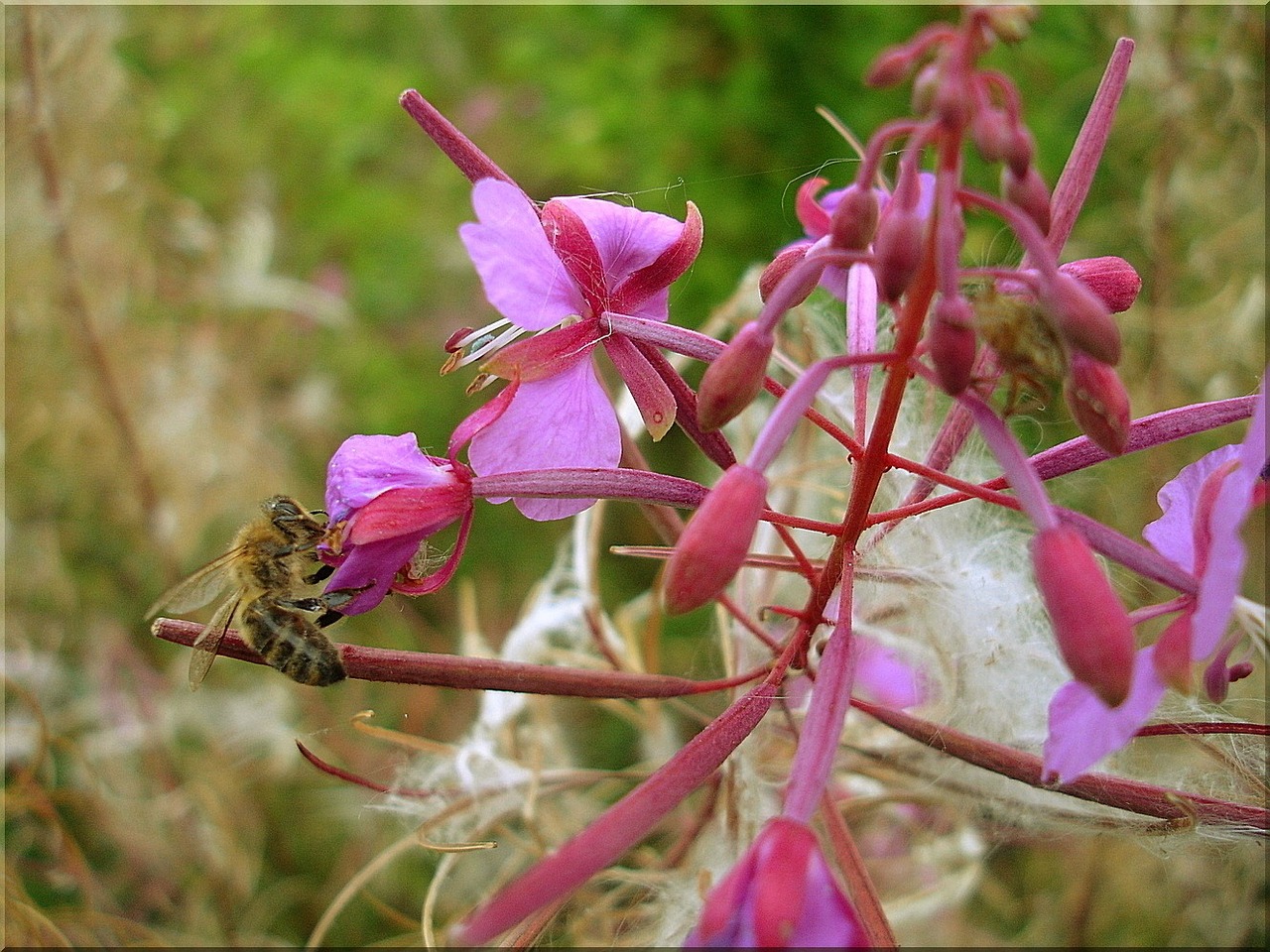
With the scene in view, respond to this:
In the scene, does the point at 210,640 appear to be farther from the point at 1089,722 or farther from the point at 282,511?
the point at 1089,722

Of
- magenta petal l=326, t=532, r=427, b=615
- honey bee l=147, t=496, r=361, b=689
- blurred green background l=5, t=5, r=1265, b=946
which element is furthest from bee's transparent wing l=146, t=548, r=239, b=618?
blurred green background l=5, t=5, r=1265, b=946

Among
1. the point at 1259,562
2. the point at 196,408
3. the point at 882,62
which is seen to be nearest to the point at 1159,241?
the point at 1259,562

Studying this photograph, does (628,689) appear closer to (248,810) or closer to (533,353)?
(533,353)

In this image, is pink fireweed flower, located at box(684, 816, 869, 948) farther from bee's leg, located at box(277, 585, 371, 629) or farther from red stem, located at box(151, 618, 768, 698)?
bee's leg, located at box(277, 585, 371, 629)

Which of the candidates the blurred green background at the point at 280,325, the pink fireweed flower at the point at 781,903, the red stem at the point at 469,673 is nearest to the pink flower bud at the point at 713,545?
the pink fireweed flower at the point at 781,903

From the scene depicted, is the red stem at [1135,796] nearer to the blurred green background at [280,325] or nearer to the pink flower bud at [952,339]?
the pink flower bud at [952,339]

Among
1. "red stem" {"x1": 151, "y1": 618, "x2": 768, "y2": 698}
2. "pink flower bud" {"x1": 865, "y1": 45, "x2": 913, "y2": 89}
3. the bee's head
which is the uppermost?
"pink flower bud" {"x1": 865, "y1": 45, "x2": 913, "y2": 89}
